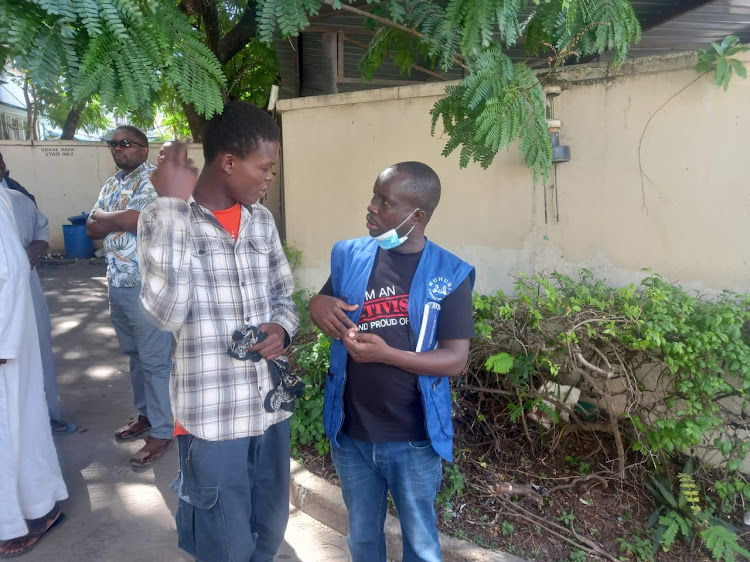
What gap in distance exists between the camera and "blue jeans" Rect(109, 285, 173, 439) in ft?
11.6

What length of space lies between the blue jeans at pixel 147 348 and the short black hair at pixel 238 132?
72.7 inches

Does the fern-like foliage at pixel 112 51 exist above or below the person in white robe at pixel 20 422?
above

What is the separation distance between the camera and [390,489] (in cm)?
219

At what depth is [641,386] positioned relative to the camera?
312cm

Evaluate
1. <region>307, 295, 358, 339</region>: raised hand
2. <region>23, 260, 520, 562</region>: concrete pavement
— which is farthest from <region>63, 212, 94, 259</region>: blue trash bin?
<region>307, 295, 358, 339</region>: raised hand

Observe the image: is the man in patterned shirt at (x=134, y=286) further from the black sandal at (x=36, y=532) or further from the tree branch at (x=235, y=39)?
the tree branch at (x=235, y=39)

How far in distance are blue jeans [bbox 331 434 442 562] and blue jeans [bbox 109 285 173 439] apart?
185cm

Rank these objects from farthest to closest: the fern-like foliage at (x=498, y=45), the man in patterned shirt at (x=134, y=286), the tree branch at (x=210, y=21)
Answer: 1. the tree branch at (x=210, y=21)
2. the man in patterned shirt at (x=134, y=286)
3. the fern-like foliage at (x=498, y=45)

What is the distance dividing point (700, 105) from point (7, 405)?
163 inches

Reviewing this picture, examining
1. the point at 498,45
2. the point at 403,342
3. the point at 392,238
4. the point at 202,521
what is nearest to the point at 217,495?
the point at 202,521

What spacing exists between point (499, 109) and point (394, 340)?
1.39 m

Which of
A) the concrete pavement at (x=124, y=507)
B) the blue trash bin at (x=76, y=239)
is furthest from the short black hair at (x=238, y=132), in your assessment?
the blue trash bin at (x=76, y=239)

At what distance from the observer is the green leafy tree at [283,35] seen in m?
1.72

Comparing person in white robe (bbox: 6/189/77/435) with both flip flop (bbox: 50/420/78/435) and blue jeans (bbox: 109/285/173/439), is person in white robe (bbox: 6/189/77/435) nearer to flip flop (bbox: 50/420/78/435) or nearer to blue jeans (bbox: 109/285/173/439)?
flip flop (bbox: 50/420/78/435)
